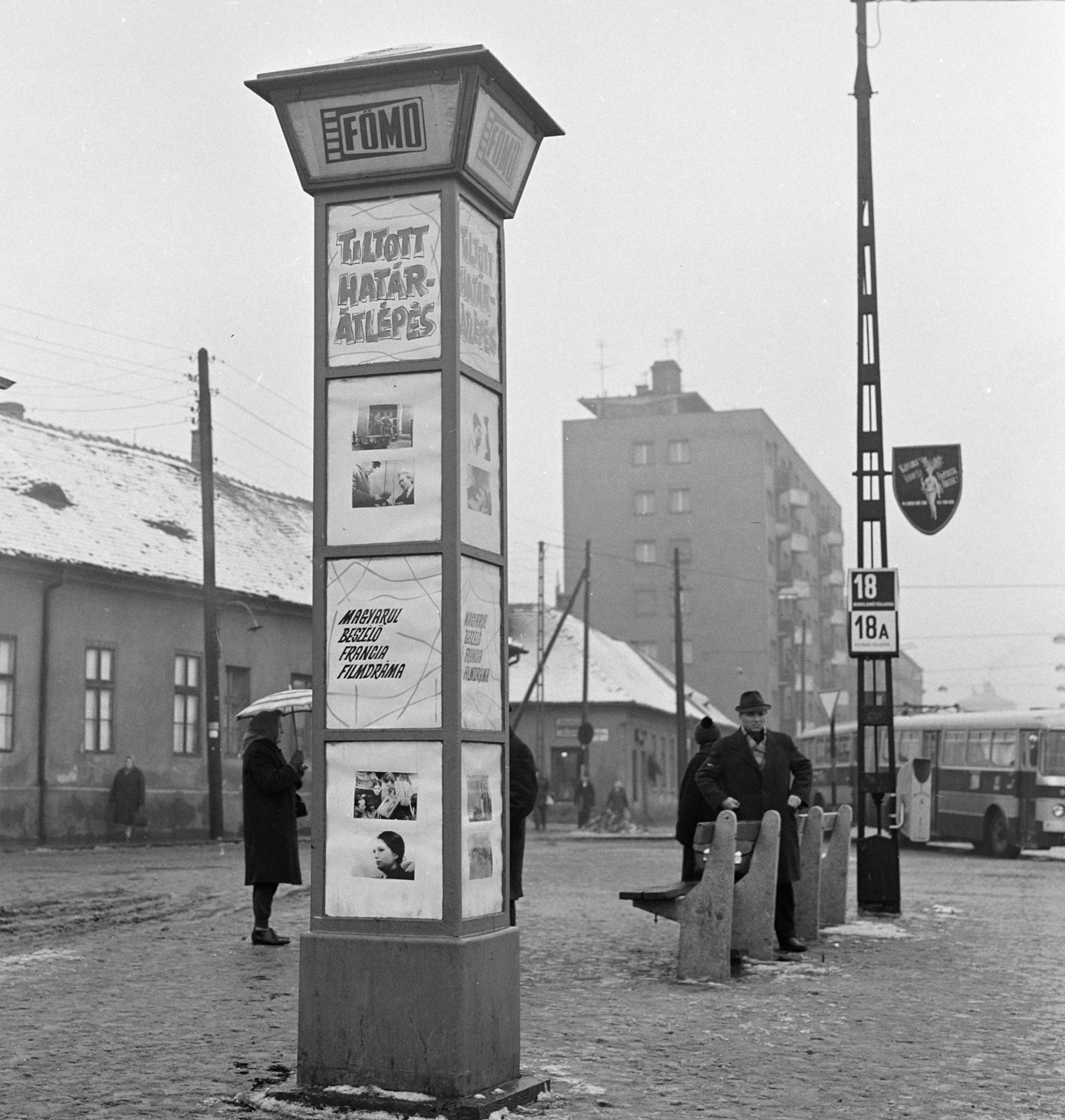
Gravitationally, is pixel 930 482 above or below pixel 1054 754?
above

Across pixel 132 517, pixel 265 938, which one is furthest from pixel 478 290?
pixel 132 517

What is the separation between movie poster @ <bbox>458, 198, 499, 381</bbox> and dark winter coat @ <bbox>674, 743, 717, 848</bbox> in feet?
20.7

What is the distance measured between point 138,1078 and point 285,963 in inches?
173

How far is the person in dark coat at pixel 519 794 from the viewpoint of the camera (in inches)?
476

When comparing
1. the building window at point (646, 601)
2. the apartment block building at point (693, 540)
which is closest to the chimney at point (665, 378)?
the apartment block building at point (693, 540)

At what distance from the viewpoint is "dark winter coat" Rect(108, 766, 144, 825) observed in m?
33.7

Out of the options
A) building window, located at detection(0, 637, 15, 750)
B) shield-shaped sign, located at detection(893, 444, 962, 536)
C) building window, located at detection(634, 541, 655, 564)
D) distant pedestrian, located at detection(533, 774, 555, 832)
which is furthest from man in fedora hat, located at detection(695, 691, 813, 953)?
building window, located at detection(634, 541, 655, 564)

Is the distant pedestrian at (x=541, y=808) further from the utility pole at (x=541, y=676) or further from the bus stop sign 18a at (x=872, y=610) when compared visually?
the bus stop sign 18a at (x=872, y=610)

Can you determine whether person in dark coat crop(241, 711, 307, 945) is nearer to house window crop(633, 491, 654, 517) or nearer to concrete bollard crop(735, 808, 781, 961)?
concrete bollard crop(735, 808, 781, 961)

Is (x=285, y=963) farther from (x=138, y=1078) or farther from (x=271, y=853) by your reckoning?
(x=138, y=1078)

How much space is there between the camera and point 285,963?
11.3m

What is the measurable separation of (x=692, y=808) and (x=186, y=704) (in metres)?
25.9

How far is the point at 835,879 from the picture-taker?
14.8 metres

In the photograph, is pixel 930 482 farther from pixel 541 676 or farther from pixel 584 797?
pixel 541 676
